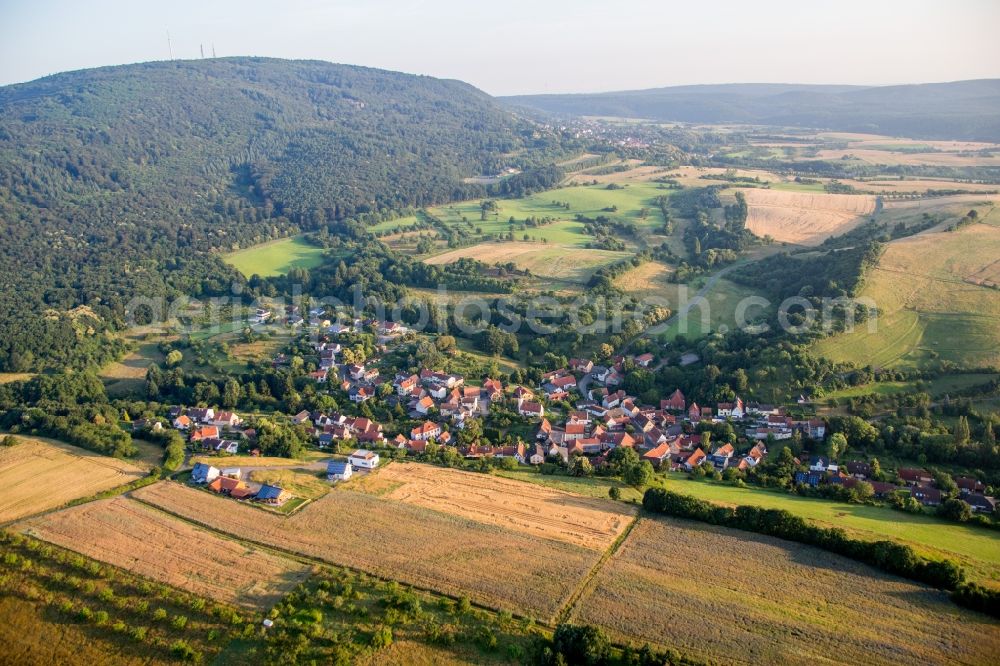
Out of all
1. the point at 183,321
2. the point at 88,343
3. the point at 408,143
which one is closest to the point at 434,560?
the point at 88,343

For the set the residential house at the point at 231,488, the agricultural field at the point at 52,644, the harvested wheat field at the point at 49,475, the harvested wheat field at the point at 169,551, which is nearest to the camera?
the agricultural field at the point at 52,644

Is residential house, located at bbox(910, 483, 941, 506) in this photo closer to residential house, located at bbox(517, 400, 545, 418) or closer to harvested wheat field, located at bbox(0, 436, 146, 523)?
residential house, located at bbox(517, 400, 545, 418)

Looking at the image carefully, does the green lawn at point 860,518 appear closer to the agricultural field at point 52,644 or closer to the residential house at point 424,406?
the residential house at point 424,406

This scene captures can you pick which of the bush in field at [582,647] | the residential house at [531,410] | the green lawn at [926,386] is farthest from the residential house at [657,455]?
the bush in field at [582,647]

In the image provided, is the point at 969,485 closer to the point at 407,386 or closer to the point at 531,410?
the point at 531,410

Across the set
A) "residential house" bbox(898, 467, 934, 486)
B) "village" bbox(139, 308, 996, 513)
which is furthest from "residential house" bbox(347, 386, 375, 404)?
"residential house" bbox(898, 467, 934, 486)

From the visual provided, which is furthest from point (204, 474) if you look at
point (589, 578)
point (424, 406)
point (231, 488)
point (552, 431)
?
point (589, 578)

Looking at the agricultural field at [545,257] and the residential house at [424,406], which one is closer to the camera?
the residential house at [424,406]
